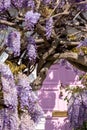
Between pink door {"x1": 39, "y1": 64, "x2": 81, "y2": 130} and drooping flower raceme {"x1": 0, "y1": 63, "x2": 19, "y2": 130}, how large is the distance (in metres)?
3.44

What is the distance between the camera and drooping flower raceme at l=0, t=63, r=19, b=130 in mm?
5098

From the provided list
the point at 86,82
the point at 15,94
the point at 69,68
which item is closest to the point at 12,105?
the point at 15,94

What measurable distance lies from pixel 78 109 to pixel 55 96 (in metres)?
1.36

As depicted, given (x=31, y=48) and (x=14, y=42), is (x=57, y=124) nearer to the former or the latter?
(x=31, y=48)

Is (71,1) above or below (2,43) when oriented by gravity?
above

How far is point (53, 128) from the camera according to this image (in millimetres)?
8727

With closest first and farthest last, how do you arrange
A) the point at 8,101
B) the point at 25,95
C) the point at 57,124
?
the point at 8,101 → the point at 25,95 → the point at 57,124

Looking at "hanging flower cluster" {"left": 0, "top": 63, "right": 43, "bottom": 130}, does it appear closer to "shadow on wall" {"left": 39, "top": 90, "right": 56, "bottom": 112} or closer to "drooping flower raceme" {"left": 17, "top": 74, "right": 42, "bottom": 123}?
"drooping flower raceme" {"left": 17, "top": 74, "right": 42, "bottom": 123}

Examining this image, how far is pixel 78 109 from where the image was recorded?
7473mm

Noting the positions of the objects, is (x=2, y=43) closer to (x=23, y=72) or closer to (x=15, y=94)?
(x=23, y=72)

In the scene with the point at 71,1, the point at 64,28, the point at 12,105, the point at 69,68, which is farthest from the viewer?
the point at 69,68

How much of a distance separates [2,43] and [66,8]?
2.90ft

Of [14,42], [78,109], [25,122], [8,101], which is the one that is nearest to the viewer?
[8,101]

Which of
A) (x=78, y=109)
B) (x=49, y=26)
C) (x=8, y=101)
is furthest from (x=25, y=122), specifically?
(x=78, y=109)
